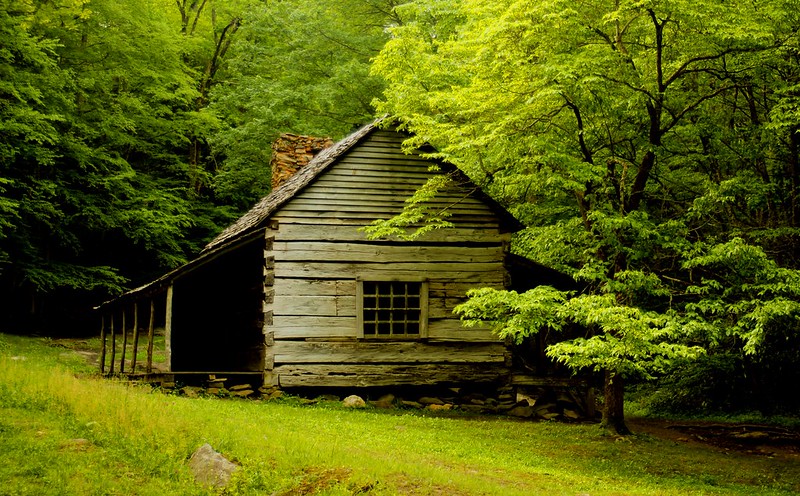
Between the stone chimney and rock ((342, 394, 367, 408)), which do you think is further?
the stone chimney

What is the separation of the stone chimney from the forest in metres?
3.31

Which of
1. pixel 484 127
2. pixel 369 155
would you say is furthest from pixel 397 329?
pixel 484 127

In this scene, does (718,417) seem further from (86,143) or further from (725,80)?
(86,143)

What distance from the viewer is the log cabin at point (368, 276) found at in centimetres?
1655

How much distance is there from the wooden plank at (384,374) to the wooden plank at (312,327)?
0.71m

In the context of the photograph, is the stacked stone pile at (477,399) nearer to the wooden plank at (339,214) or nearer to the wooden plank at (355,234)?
the wooden plank at (355,234)

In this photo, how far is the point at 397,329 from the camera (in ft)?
57.6

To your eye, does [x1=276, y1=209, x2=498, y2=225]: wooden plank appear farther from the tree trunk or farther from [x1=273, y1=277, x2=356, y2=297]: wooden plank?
the tree trunk

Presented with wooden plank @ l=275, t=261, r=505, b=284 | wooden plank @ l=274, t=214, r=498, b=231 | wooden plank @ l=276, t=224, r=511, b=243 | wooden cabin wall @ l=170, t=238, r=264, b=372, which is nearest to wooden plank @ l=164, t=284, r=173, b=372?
wooden cabin wall @ l=170, t=238, r=264, b=372

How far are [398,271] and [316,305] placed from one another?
6.86 feet

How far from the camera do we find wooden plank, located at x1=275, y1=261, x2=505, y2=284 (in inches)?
658

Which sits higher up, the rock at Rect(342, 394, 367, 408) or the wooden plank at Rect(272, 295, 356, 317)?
the wooden plank at Rect(272, 295, 356, 317)

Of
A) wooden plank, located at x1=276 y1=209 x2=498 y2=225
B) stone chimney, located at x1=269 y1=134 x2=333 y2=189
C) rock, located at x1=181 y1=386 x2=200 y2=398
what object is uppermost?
stone chimney, located at x1=269 y1=134 x2=333 y2=189

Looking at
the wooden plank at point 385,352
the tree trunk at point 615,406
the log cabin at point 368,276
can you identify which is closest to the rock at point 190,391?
the log cabin at point 368,276
